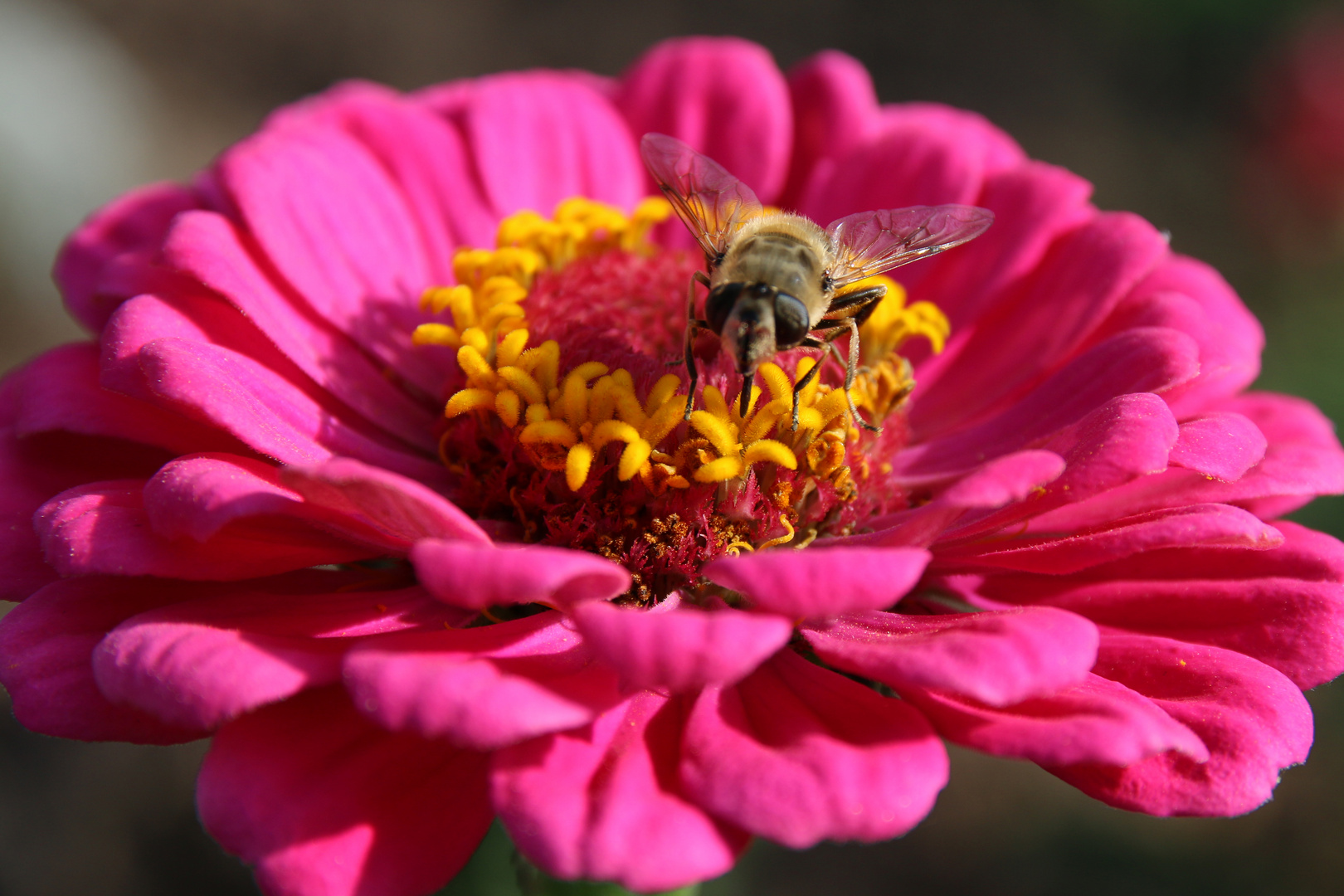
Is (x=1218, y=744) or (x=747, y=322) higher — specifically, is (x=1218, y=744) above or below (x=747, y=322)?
below

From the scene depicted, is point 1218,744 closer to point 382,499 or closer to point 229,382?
point 382,499

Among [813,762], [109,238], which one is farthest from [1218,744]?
[109,238]

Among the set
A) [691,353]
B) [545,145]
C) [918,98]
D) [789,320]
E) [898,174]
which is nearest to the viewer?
[789,320]

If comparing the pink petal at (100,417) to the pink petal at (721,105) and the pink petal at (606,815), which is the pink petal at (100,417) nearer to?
the pink petal at (606,815)

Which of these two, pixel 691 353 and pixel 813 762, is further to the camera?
pixel 691 353

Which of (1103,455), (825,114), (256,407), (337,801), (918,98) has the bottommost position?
(918,98)

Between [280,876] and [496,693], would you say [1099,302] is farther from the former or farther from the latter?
[280,876]

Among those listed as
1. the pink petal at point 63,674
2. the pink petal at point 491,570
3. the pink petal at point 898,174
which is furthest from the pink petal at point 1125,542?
the pink petal at point 63,674
